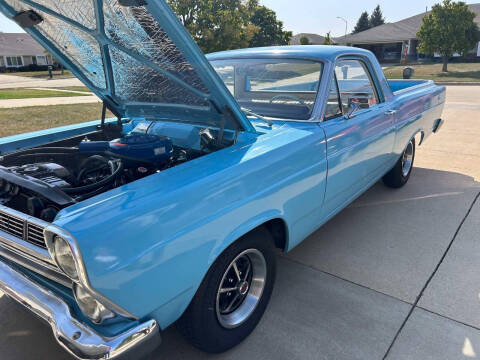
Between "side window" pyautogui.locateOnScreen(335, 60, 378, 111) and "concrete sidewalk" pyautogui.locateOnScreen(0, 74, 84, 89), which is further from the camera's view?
"concrete sidewalk" pyautogui.locateOnScreen(0, 74, 84, 89)

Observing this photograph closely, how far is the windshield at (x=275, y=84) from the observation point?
9.30 ft

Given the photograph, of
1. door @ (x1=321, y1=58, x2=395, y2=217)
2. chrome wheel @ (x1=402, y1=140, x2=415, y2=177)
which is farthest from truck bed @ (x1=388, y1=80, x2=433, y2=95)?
door @ (x1=321, y1=58, x2=395, y2=217)

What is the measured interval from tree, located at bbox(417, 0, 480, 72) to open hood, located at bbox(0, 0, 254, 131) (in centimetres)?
2684

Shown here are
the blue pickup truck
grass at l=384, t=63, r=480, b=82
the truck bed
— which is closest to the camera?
the blue pickup truck

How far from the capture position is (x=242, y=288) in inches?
87.6

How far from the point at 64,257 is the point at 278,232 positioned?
1348 millimetres


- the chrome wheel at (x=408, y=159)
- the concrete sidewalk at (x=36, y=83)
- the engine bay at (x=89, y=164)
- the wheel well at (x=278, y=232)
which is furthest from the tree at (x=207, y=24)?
the wheel well at (x=278, y=232)

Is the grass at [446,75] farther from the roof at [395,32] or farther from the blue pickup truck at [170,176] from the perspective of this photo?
the blue pickup truck at [170,176]

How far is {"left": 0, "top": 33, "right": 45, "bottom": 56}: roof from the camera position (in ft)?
152

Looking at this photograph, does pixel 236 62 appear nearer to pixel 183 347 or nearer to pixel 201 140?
pixel 201 140

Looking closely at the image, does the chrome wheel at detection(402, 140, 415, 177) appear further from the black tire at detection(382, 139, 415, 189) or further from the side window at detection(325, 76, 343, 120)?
the side window at detection(325, 76, 343, 120)

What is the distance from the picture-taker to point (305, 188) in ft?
7.80

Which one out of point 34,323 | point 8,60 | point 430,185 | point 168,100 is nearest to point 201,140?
point 168,100

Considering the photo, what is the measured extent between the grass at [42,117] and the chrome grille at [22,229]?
20.5 ft
